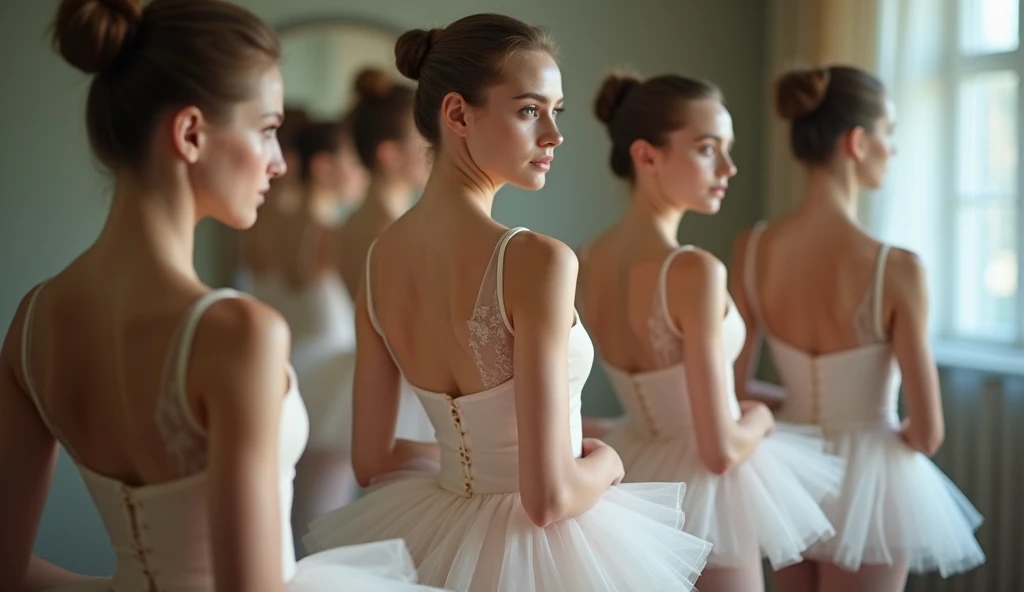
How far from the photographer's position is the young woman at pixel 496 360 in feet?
4.62

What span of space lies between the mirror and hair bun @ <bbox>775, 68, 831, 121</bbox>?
1.37 meters

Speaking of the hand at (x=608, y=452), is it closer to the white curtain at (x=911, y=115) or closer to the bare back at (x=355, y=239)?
the bare back at (x=355, y=239)

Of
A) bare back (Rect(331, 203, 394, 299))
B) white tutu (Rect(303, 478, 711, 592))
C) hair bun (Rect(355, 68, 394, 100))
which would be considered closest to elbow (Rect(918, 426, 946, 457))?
white tutu (Rect(303, 478, 711, 592))

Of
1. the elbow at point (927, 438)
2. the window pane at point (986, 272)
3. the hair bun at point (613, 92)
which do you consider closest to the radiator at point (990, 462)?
the window pane at point (986, 272)

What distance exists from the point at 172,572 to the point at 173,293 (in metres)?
0.35

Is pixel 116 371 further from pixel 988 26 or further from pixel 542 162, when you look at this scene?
pixel 988 26

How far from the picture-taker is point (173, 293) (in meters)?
1.13

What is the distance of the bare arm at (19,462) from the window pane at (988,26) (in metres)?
2.88

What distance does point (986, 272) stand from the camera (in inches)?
124

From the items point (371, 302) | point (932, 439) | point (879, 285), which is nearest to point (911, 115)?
point (879, 285)

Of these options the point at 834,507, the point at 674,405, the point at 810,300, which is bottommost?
the point at 834,507

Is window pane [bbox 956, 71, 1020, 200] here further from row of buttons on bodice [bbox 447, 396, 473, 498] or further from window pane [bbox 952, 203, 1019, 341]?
row of buttons on bodice [bbox 447, 396, 473, 498]

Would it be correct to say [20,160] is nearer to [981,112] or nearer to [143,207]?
[143,207]

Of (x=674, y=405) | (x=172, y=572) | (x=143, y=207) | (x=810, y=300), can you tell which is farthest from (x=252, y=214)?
(x=810, y=300)
